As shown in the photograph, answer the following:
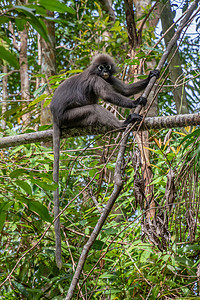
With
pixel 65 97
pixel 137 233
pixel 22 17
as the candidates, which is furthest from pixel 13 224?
pixel 22 17

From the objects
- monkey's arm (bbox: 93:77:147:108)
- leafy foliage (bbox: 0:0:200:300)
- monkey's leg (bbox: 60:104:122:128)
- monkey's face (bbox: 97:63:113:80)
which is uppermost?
monkey's face (bbox: 97:63:113:80)

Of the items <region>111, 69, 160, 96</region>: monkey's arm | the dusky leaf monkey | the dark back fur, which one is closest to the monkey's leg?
the dusky leaf monkey

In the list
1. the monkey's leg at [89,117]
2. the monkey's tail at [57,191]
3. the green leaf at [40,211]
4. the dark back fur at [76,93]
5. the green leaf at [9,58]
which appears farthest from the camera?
the dark back fur at [76,93]

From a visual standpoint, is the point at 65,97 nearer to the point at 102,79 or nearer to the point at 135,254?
the point at 102,79

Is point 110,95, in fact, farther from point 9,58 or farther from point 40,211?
point 9,58

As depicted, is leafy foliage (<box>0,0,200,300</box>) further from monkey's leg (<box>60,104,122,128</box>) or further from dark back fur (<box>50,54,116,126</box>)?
dark back fur (<box>50,54,116,126</box>)

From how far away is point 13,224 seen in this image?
3889 mm

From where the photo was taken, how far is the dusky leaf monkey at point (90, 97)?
395 centimetres

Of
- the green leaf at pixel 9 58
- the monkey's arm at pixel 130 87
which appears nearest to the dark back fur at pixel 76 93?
the monkey's arm at pixel 130 87

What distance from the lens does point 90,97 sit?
179 inches

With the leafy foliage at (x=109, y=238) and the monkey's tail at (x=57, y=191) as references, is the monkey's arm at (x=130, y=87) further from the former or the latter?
the monkey's tail at (x=57, y=191)

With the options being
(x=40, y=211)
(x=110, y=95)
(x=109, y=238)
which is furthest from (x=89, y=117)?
(x=40, y=211)

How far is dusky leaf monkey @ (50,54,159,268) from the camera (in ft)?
13.0

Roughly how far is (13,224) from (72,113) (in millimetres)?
1498
